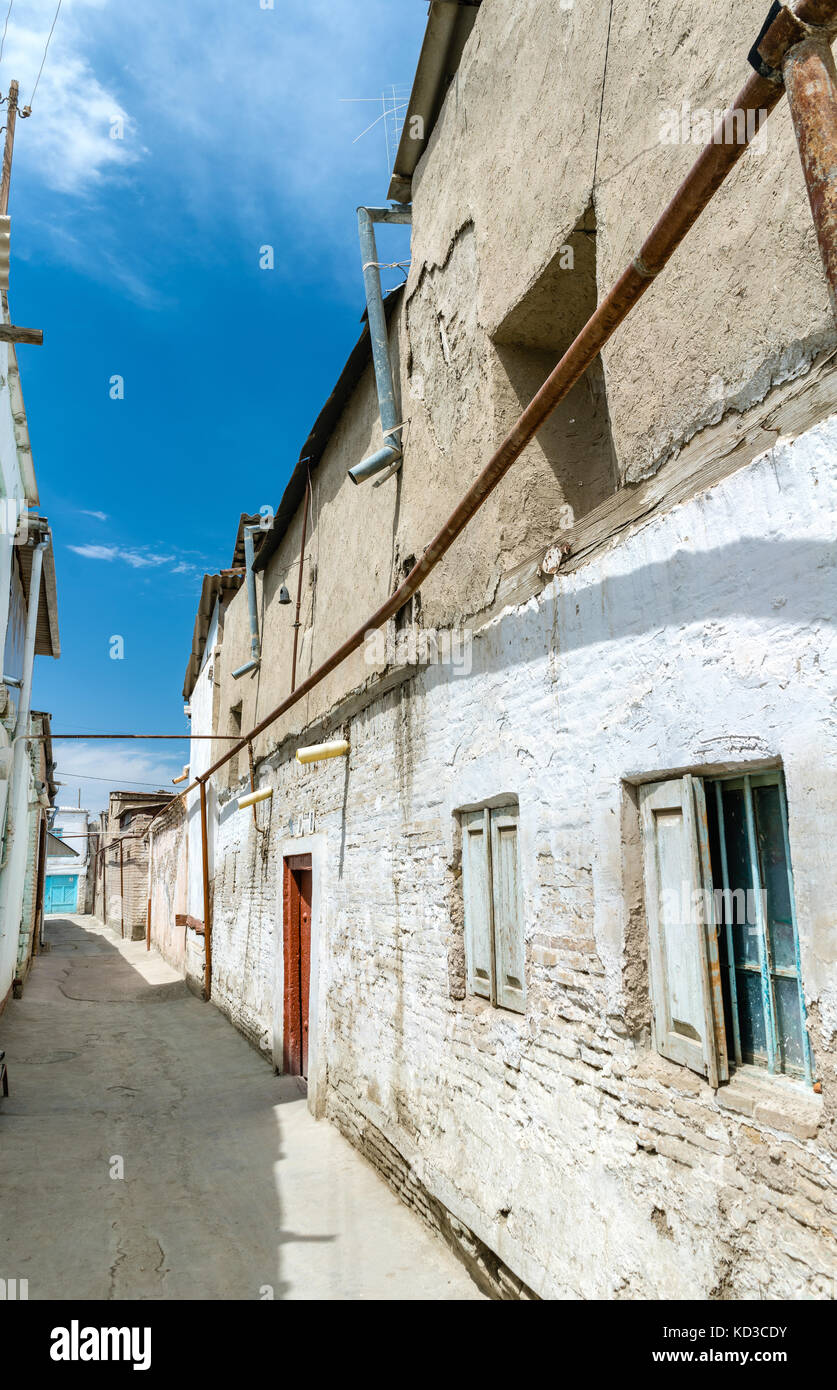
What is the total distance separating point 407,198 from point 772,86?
4870mm

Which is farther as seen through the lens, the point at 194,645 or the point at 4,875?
the point at 194,645

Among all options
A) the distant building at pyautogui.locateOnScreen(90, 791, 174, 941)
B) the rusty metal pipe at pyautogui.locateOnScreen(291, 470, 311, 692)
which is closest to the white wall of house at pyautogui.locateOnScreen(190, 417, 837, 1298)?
the rusty metal pipe at pyautogui.locateOnScreen(291, 470, 311, 692)

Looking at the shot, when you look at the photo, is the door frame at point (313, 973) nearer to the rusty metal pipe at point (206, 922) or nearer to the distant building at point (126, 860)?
the rusty metal pipe at point (206, 922)

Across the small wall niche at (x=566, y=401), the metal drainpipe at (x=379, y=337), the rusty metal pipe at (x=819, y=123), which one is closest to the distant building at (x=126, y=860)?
the metal drainpipe at (x=379, y=337)

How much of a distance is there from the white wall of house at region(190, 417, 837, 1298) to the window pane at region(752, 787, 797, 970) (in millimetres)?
182

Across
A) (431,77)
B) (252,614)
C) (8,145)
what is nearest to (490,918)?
(431,77)

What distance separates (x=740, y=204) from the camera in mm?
2818

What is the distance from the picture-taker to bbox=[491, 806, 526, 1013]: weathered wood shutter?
4090 millimetres

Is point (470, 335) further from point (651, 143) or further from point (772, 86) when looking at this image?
point (772, 86)

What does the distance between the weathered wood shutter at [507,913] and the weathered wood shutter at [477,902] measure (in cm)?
5

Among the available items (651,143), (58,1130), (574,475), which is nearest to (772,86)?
(651,143)

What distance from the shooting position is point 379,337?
20.3 feet

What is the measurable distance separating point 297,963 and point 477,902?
15.1ft

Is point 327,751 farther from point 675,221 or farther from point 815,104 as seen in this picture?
point 815,104
